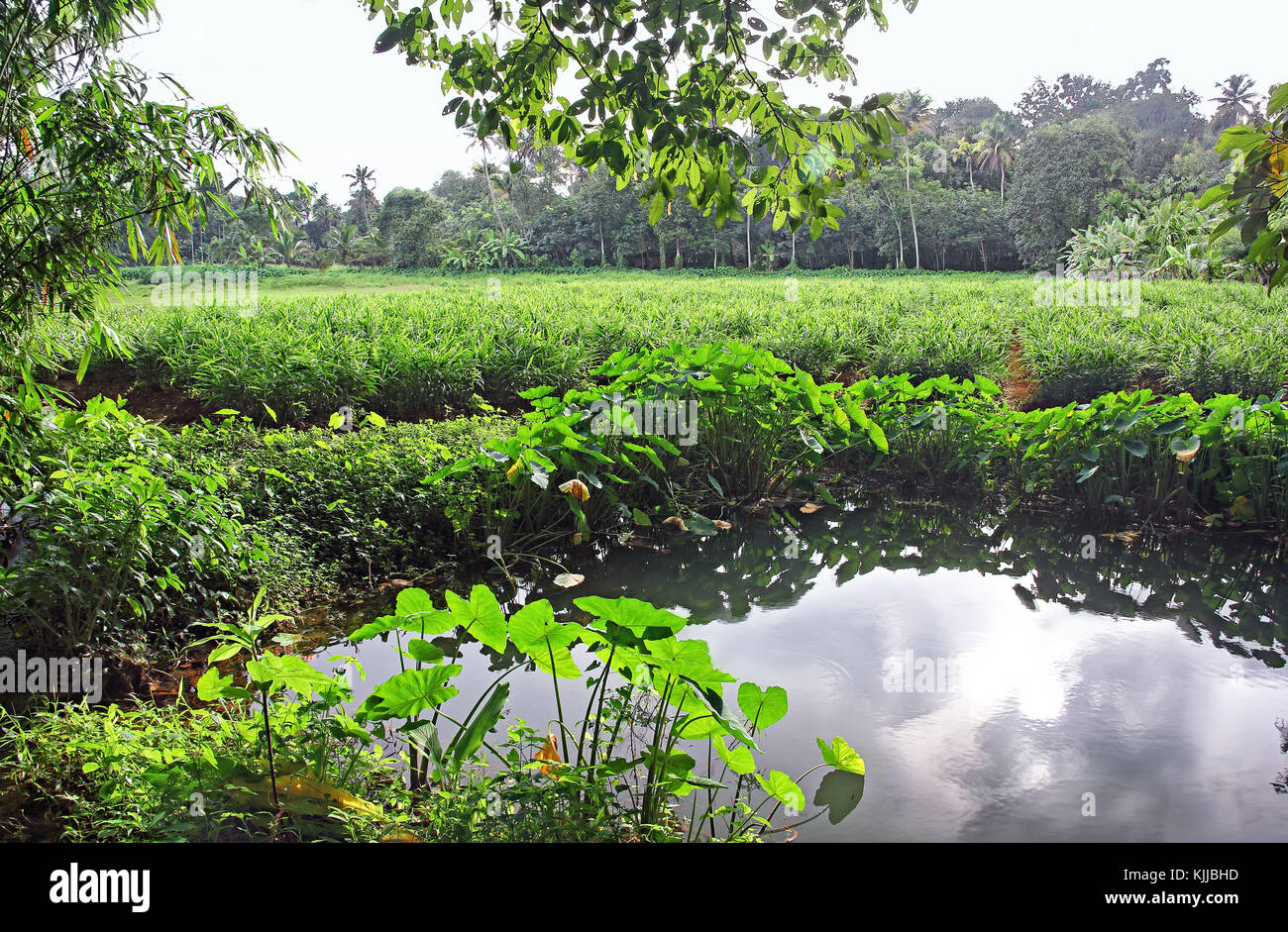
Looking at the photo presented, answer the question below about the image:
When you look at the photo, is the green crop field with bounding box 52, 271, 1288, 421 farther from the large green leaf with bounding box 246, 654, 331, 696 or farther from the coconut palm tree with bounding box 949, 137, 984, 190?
the coconut palm tree with bounding box 949, 137, 984, 190

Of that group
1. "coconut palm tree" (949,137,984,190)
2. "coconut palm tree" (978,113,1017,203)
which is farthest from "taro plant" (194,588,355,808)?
"coconut palm tree" (949,137,984,190)

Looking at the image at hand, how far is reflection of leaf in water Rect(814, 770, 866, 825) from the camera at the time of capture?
1.81 meters

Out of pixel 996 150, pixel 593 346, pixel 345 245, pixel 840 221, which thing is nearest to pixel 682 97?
pixel 593 346

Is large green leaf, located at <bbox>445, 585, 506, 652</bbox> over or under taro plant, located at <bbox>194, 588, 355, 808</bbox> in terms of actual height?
over

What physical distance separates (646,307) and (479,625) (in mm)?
8743

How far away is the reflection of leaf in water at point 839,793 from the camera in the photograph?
1.81 meters

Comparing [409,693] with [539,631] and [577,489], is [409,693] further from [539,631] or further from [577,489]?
[577,489]

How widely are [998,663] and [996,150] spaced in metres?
43.4

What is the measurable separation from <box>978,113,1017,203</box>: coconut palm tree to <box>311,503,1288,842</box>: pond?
1487 inches

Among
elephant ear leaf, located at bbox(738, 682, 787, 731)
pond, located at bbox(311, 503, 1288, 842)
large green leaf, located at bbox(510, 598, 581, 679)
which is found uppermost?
large green leaf, located at bbox(510, 598, 581, 679)

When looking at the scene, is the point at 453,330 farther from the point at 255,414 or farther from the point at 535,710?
the point at 535,710

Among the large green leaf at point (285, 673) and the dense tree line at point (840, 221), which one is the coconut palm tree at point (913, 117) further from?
the large green leaf at point (285, 673)

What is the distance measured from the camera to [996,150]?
39.6 meters

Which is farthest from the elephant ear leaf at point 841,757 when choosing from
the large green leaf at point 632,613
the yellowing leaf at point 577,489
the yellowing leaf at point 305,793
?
the yellowing leaf at point 577,489
